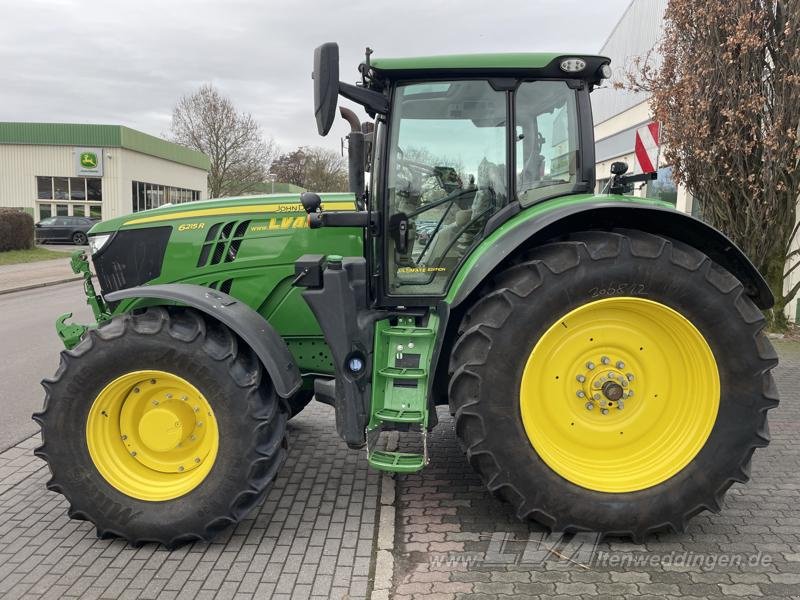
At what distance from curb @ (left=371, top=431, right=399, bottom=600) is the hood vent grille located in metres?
1.68

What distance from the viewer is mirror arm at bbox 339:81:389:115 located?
11.0 feet

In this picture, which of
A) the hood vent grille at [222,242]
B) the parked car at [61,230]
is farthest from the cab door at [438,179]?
the parked car at [61,230]

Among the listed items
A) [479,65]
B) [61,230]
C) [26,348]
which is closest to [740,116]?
[479,65]

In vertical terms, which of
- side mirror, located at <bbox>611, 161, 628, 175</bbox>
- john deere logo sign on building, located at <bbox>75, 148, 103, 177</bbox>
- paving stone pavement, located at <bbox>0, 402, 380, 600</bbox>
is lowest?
paving stone pavement, located at <bbox>0, 402, 380, 600</bbox>

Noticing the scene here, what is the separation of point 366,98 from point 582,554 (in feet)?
8.32

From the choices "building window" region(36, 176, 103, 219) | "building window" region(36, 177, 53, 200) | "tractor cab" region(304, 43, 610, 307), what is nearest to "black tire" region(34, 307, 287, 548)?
"tractor cab" region(304, 43, 610, 307)

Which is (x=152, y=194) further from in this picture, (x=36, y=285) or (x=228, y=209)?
(x=228, y=209)

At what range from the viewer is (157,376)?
3.33m

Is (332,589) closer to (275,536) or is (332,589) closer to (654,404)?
(275,536)

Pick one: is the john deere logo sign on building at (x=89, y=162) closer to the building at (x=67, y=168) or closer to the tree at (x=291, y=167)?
the building at (x=67, y=168)

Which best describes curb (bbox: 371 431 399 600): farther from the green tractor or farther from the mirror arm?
the mirror arm

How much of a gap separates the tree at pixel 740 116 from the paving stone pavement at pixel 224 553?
22.2 ft

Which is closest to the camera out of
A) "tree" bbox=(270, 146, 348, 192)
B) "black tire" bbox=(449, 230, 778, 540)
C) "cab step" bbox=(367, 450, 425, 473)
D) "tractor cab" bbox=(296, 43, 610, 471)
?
"black tire" bbox=(449, 230, 778, 540)

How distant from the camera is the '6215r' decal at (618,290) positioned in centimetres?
318
